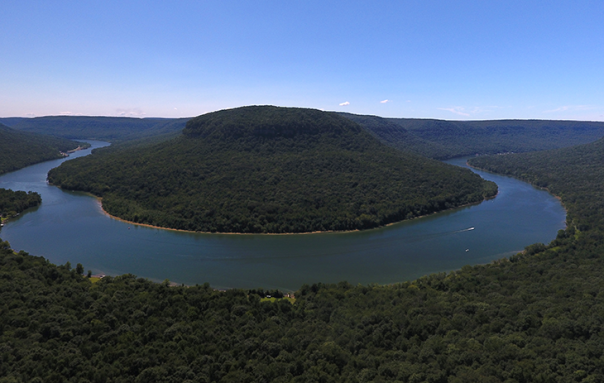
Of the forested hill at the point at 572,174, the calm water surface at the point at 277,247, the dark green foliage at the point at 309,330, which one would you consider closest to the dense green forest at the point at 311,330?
the dark green foliage at the point at 309,330

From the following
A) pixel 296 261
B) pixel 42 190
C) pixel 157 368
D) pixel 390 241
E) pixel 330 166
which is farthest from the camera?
pixel 42 190

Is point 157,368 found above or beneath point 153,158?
beneath

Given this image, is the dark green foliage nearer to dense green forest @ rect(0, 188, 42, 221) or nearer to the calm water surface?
the calm water surface

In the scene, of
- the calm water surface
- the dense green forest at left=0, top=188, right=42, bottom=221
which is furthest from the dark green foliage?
the dense green forest at left=0, top=188, right=42, bottom=221

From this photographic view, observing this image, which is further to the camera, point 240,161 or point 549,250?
point 240,161

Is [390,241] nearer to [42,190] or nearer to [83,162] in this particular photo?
[42,190]

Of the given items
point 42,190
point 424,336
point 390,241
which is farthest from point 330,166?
point 42,190
